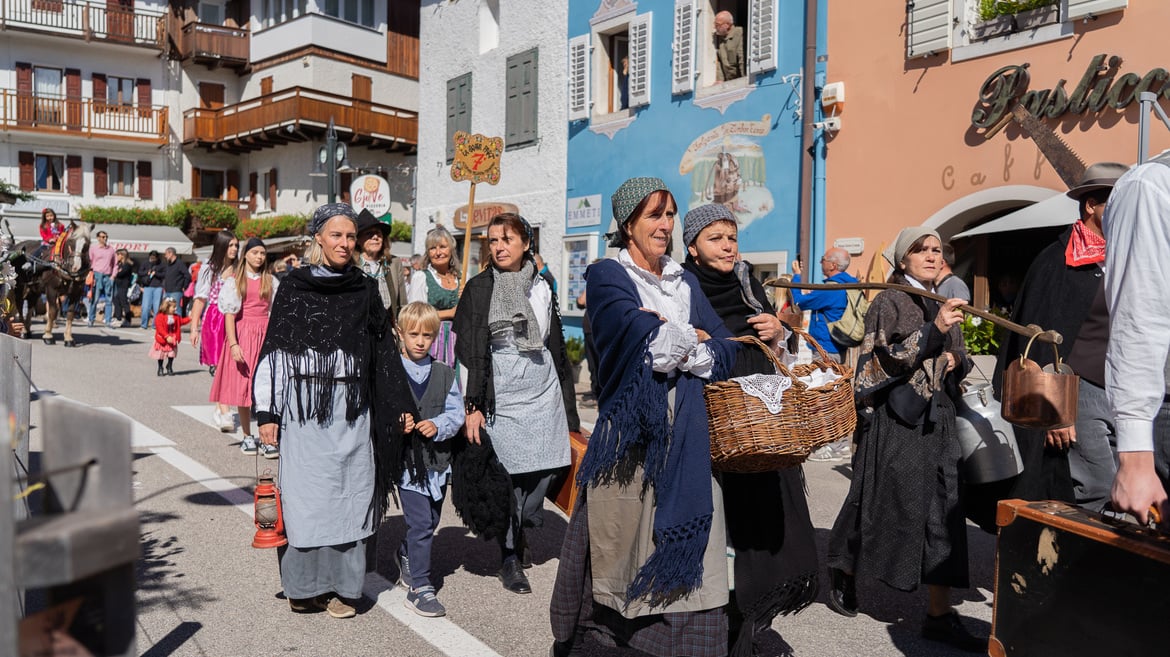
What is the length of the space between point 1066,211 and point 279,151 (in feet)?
102

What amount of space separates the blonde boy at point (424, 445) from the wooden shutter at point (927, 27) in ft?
29.2

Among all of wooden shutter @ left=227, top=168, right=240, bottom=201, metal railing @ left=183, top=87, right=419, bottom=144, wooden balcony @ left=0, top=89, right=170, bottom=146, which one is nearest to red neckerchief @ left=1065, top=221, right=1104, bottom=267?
metal railing @ left=183, top=87, right=419, bottom=144

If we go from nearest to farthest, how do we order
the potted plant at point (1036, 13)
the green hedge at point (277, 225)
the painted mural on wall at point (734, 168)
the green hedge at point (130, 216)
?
the potted plant at point (1036, 13) → the painted mural on wall at point (734, 168) → the green hedge at point (277, 225) → the green hedge at point (130, 216)

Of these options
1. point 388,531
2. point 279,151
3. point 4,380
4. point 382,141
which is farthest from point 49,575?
point 279,151

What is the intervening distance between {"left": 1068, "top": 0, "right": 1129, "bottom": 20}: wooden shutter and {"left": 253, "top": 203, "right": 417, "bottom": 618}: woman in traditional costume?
8725mm

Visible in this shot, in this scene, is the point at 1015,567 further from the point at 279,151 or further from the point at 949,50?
the point at 279,151

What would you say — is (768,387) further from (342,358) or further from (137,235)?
(137,235)

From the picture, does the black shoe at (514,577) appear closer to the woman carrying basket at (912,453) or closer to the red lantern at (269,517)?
the red lantern at (269,517)

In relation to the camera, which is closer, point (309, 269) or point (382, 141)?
point (309, 269)

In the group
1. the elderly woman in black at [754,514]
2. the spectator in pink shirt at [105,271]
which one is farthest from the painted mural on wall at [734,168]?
the spectator in pink shirt at [105,271]

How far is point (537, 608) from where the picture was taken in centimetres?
471

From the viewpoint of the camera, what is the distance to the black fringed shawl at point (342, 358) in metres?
4.41

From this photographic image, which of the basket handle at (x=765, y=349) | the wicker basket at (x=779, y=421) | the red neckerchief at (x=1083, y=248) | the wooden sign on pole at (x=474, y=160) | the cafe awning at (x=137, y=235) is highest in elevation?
the cafe awning at (x=137, y=235)

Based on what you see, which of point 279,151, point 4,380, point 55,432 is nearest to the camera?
point 55,432
